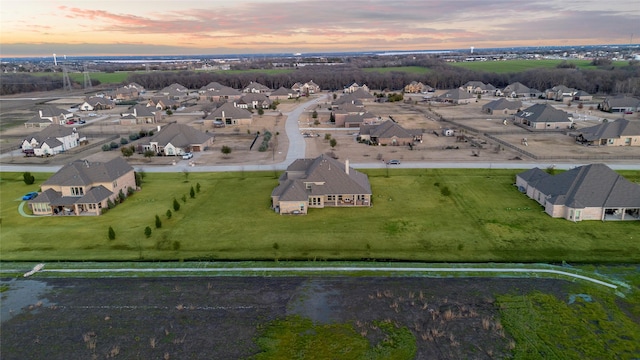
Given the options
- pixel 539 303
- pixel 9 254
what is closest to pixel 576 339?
pixel 539 303

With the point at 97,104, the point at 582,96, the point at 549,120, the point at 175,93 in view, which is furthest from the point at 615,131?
the point at 175,93

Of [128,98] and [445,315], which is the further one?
[128,98]

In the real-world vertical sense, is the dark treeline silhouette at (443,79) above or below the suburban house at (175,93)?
above

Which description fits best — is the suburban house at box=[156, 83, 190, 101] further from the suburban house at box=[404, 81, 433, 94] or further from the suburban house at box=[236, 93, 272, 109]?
the suburban house at box=[404, 81, 433, 94]

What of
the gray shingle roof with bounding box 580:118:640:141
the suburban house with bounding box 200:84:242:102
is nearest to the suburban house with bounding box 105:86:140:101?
the suburban house with bounding box 200:84:242:102

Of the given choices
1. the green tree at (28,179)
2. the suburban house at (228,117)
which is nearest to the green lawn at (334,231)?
the green tree at (28,179)

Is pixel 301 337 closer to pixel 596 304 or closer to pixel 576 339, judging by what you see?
pixel 576 339

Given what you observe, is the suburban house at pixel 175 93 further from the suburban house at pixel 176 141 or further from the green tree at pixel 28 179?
the green tree at pixel 28 179
